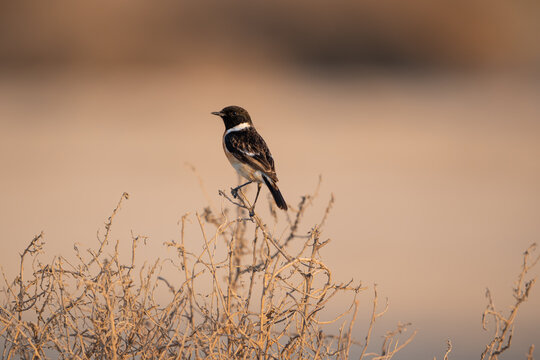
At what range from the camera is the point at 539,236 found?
1262cm

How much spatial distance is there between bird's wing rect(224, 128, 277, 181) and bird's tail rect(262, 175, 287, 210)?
1.6 inches

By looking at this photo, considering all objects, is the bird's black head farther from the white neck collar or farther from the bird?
the bird

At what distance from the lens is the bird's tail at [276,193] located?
5968mm

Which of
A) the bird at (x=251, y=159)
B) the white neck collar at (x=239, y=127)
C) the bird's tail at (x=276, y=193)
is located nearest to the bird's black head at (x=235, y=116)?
the white neck collar at (x=239, y=127)

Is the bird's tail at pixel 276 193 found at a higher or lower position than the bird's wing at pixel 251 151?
lower

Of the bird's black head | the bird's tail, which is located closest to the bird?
the bird's tail

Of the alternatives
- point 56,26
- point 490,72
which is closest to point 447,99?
point 490,72

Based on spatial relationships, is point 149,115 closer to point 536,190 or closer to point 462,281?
point 536,190

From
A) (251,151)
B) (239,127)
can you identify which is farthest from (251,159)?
(239,127)

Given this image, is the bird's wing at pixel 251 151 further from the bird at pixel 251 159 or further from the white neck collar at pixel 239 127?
the white neck collar at pixel 239 127

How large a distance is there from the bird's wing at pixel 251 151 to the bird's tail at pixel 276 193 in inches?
1.6

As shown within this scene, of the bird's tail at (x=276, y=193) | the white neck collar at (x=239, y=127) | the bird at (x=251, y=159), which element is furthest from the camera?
the white neck collar at (x=239, y=127)

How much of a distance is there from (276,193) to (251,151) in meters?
0.46

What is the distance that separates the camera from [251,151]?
21.2 ft
